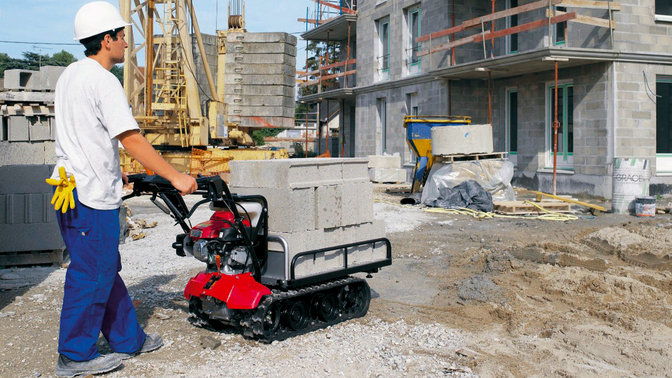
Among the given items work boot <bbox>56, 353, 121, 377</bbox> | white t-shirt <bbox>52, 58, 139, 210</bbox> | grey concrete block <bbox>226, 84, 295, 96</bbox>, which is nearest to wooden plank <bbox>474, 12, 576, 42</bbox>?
grey concrete block <bbox>226, 84, 295, 96</bbox>

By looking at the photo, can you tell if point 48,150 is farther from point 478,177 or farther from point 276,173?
point 478,177

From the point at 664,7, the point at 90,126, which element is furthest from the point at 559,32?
the point at 90,126

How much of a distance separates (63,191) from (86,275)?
21.4 inches

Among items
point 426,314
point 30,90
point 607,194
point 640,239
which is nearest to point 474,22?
point 607,194

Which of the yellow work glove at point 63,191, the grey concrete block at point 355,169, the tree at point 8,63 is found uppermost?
the tree at point 8,63

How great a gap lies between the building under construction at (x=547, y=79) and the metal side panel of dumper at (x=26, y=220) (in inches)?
474

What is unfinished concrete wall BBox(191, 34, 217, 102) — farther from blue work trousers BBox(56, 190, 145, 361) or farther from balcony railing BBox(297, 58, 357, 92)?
blue work trousers BBox(56, 190, 145, 361)

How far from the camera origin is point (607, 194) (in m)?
16.5

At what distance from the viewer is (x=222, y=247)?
5000 millimetres

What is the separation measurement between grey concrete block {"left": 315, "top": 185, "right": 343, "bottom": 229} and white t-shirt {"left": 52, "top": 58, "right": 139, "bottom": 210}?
1734 mm

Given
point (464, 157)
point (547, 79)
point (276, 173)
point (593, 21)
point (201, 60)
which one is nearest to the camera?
point (276, 173)

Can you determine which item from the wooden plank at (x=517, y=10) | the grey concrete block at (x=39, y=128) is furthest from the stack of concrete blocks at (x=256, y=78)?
the grey concrete block at (x=39, y=128)

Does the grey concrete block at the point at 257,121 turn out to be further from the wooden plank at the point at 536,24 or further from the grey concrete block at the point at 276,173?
the grey concrete block at the point at 276,173

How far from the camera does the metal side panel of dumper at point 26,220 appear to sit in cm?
811
